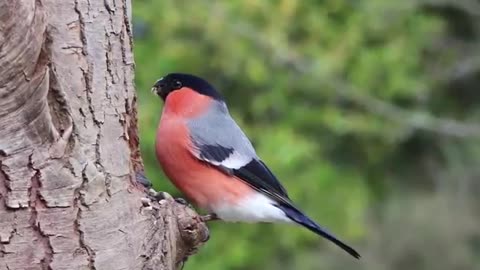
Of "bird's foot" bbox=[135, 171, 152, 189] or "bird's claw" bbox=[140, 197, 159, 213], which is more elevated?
"bird's foot" bbox=[135, 171, 152, 189]

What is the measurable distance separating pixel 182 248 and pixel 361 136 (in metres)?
A: 3.78

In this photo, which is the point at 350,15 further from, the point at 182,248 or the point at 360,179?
the point at 182,248

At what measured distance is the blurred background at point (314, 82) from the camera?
17.8ft

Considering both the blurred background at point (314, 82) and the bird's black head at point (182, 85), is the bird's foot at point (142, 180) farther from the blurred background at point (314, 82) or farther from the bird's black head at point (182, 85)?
the blurred background at point (314, 82)

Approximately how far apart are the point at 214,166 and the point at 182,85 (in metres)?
0.34

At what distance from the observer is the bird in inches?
126

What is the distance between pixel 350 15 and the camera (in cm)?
580

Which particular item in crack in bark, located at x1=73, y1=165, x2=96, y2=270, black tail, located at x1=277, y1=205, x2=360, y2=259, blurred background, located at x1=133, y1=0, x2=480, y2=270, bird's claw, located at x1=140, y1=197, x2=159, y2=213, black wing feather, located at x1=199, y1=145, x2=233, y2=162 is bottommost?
crack in bark, located at x1=73, y1=165, x2=96, y2=270

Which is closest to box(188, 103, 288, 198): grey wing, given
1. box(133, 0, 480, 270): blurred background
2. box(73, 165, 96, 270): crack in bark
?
box(73, 165, 96, 270): crack in bark

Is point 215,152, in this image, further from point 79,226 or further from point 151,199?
point 79,226

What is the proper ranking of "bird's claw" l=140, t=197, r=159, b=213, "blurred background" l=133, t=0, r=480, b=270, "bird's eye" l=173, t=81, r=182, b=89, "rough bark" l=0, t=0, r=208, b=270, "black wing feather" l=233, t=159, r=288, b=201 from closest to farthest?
"rough bark" l=0, t=0, r=208, b=270 → "bird's claw" l=140, t=197, r=159, b=213 → "black wing feather" l=233, t=159, r=288, b=201 → "bird's eye" l=173, t=81, r=182, b=89 → "blurred background" l=133, t=0, r=480, b=270

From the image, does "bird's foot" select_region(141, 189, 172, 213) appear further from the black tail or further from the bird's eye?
the bird's eye

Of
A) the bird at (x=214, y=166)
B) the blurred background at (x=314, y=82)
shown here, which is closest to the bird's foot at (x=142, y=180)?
the bird at (x=214, y=166)

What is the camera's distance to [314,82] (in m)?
5.69
